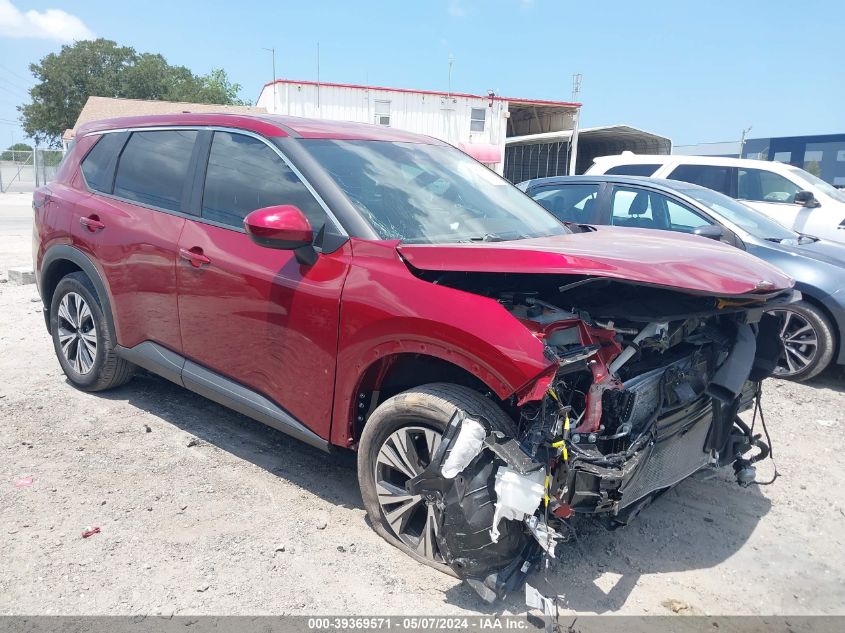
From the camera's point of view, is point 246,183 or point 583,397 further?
point 246,183

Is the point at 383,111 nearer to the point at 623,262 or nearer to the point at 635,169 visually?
the point at 635,169

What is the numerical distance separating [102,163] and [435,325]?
3.16m

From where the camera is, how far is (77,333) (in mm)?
4680

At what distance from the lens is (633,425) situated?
2734mm

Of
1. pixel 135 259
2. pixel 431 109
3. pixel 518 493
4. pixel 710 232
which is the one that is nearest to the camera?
pixel 518 493

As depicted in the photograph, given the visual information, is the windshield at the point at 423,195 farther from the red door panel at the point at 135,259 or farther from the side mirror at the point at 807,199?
the side mirror at the point at 807,199

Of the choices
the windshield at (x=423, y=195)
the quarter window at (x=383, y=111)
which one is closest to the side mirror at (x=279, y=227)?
the windshield at (x=423, y=195)

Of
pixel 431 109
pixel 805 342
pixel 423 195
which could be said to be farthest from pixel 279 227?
pixel 431 109

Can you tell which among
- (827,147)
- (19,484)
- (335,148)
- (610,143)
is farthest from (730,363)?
(827,147)

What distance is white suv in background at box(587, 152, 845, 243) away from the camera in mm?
8508

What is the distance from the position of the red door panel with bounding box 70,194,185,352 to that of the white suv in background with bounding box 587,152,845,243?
22.1 feet

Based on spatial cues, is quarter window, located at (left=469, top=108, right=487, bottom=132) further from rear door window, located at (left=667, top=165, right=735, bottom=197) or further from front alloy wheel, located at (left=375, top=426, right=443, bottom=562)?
front alloy wheel, located at (left=375, top=426, right=443, bottom=562)

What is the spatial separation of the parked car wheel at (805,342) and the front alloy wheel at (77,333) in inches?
208

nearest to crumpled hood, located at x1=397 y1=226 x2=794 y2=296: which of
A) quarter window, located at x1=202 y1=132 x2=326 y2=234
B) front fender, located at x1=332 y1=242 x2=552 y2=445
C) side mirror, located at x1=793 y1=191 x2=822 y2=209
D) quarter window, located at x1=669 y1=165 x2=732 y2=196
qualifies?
front fender, located at x1=332 y1=242 x2=552 y2=445
